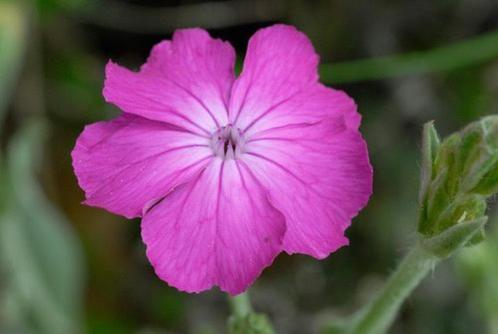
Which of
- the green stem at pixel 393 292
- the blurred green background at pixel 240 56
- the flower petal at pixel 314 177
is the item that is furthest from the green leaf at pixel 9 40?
the green stem at pixel 393 292

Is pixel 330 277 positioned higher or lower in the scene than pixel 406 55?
lower

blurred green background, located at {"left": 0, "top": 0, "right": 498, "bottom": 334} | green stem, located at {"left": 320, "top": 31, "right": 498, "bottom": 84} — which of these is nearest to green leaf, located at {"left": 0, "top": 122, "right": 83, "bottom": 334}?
blurred green background, located at {"left": 0, "top": 0, "right": 498, "bottom": 334}

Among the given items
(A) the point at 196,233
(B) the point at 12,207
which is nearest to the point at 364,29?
(B) the point at 12,207

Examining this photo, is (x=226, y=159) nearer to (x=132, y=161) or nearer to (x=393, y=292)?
(x=132, y=161)

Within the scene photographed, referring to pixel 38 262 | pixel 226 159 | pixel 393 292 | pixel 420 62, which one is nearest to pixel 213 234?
pixel 226 159

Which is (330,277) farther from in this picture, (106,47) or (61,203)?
A: (106,47)
